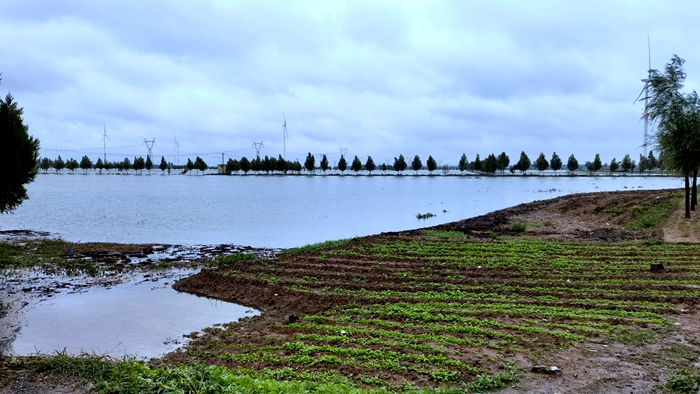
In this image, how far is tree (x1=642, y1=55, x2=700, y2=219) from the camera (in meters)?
25.4

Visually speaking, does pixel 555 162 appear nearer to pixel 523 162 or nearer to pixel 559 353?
pixel 523 162

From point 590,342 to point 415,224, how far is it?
2551 cm

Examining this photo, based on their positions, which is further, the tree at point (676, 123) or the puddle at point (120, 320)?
the tree at point (676, 123)

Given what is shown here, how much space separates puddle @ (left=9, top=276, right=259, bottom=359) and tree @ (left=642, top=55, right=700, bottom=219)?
81.9 ft

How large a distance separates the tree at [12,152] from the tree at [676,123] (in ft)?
109

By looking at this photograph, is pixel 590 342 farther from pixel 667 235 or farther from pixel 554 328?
pixel 667 235

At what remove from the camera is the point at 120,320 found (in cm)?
1236

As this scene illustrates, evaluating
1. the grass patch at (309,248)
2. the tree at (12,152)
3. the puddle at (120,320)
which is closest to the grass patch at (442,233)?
the grass patch at (309,248)

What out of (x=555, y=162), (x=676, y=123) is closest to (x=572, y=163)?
(x=555, y=162)

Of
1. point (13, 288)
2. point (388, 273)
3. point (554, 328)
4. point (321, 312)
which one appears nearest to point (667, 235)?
point (388, 273)

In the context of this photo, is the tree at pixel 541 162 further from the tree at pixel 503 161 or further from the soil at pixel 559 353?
the soil at pixel 559 353

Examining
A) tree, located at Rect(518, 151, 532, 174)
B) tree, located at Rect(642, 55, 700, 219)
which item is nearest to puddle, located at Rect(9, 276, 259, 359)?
tree, located at Rect(642, 55, 700, 219)

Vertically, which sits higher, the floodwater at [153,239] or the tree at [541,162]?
the tree at [541,162]

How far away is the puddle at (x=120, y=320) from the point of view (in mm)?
10367
